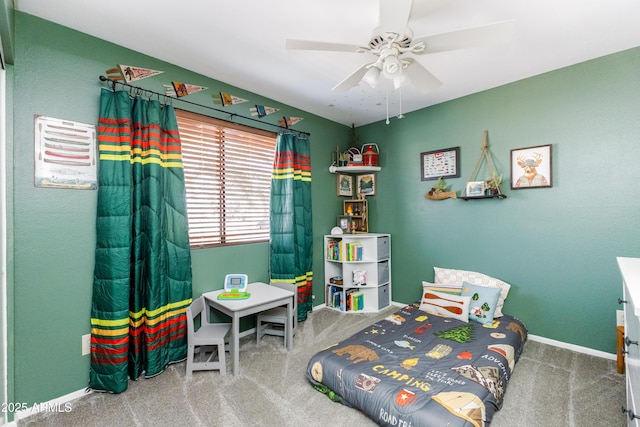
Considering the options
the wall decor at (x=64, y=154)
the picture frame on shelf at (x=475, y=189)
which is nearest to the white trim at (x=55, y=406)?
the wall decor at (x=64, y=154)

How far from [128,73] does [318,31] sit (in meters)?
1.53

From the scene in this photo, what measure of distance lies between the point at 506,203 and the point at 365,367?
2.26m

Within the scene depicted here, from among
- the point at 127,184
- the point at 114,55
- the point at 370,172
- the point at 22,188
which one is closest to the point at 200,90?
the point at 114,55

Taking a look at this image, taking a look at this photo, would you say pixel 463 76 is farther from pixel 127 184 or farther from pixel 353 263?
pixel 127 184

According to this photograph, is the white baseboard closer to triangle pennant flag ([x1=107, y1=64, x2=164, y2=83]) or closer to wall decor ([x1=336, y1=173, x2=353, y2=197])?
triangle pennant flag ([x1=107, y1=64, x2=164, y2=83])

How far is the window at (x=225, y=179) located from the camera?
8.77ft

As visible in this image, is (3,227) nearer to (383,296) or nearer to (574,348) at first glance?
(383,296)

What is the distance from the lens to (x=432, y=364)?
2.02 meters

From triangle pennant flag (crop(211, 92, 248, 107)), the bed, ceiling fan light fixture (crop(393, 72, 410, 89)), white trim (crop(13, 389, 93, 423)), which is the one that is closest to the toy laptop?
the bed

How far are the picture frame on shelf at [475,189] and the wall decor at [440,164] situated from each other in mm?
238

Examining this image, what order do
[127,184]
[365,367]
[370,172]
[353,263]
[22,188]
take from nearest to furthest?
[22,188] < [365,367] < [127,184] < [353,263] < [370,172]

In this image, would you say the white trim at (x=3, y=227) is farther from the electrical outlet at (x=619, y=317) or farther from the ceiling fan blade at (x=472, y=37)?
the electrical outlet at (x=619, y=317)

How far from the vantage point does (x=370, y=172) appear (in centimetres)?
416

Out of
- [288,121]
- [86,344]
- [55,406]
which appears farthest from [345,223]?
[55,406]
